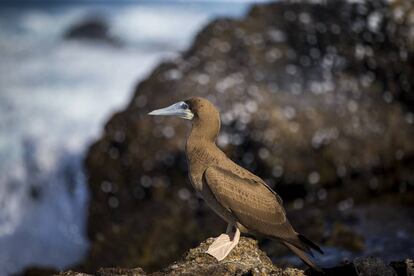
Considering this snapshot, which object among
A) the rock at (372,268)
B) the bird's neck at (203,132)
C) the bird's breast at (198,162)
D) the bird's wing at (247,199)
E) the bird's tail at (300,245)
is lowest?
the bird's tail at (300,245)

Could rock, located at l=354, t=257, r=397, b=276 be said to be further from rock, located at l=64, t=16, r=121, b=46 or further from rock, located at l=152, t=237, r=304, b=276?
rock, located at l=64, t=16, r=121, b=46

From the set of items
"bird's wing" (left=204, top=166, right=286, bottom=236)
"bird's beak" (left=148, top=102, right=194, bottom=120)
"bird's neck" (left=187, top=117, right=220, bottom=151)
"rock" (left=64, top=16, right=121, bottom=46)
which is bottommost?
"rock" (left=64, top=16, right=121, bottom=46)

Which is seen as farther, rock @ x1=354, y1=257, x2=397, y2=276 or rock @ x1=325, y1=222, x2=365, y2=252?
rock @ x1=325, y1=222, x2=365, y2=252

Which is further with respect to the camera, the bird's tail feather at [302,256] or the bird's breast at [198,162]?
the bird's breast at [198,162]

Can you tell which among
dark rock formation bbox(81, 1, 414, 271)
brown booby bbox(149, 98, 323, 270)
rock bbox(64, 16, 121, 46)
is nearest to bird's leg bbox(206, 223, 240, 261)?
brown booby bbox(149, 98, 323, 270)

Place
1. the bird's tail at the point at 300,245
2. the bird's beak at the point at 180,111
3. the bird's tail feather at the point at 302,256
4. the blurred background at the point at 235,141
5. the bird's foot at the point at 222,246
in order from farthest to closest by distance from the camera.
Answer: the blurred background at the point at 235,141 < the bird's beak at the point at 180,111 < the bird's tail at the point at 300,245 < the bird's foot at the point at 222,246 < the bird's tail feather at the point at 302,256

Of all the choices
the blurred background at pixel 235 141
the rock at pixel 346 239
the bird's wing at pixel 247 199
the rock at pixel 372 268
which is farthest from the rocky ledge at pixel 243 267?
the blurred background at pixel 235 141

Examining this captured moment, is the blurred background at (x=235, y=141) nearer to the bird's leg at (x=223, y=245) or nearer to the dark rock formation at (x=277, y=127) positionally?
the dark rock formation at (x=277, y=127)

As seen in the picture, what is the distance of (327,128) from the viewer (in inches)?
496

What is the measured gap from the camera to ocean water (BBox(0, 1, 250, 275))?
510 inches

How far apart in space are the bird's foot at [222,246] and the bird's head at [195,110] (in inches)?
41.2

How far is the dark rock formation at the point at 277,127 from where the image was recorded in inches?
482

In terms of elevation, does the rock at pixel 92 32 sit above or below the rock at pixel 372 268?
below

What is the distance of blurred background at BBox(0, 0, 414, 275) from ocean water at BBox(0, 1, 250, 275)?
0.13ft
